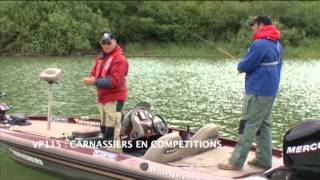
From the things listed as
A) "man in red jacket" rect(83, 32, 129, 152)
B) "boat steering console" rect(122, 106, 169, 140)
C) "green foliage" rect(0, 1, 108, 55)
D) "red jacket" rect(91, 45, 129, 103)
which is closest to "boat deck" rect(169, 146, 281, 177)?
"boat steering console" rect(122, 106, 169, 140)

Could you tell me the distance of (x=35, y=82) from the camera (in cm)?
1931

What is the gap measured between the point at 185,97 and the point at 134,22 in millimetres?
38193

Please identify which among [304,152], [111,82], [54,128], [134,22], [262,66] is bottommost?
[134,22]

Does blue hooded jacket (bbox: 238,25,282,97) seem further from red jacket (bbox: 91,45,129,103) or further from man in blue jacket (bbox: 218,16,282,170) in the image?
red jacket (bbox: 91,45,129,103)

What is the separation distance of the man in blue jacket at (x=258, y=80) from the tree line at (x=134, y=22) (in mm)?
34545

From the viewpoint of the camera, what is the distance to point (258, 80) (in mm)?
5875

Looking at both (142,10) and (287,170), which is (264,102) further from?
(142,10)

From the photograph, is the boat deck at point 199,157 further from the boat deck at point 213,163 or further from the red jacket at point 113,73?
the red jacket at point 113,73

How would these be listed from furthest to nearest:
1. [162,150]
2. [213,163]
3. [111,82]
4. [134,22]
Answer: [134,22] → [111,82] → [213,163] → [162,150]

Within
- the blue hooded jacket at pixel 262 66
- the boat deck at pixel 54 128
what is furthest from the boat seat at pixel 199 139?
the boat deck at pixel 54 128

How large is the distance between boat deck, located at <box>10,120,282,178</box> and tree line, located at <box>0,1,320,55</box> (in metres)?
32.7

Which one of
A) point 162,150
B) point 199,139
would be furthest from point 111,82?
point 199,139

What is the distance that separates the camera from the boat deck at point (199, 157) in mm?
5930

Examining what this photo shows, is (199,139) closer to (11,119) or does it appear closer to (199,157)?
(199,157)
